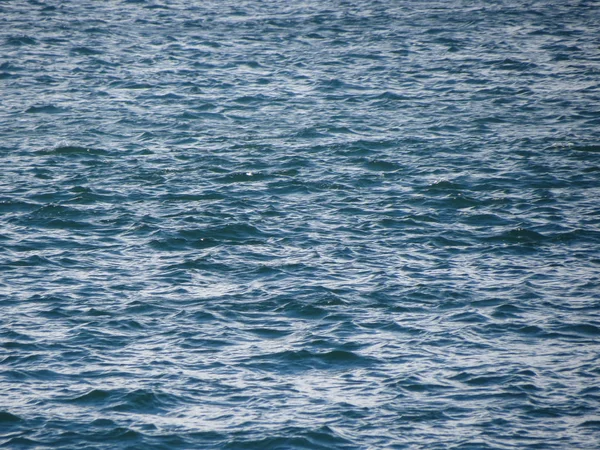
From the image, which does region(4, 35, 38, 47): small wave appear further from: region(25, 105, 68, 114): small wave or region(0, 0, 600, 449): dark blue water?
region(25, 105, 68, 114): small wave

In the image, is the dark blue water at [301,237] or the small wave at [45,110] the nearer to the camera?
the dark blue water at [301,237]

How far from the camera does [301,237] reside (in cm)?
3634

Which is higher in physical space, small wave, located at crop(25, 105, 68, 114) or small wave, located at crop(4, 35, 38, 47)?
small wave, located at crop(4, 35, 38, 47)

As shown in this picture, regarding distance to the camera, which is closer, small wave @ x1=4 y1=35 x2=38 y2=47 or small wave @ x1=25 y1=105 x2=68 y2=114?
small wave @ x1=25 y1=105 x2=68 y2=114

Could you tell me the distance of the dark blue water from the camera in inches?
999

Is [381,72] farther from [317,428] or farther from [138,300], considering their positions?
[317,428]

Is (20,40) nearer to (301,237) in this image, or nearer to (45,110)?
(45,110)

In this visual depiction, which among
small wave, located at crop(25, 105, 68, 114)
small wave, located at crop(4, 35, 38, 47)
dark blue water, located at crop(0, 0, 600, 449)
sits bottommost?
dark blue water, located at crop(0, 0, 600, 449)

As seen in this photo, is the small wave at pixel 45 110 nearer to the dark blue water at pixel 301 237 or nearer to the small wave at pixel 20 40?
the dark blue water at pixel 301 237

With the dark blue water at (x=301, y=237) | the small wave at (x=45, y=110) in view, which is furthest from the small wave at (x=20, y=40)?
the small wave at (x=45, y=110)

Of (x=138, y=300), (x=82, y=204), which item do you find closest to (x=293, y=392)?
(x=138, y=300)

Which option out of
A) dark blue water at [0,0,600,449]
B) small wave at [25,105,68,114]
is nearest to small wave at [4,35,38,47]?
dark blue water at [0,0,600,449]

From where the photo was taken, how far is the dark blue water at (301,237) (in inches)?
999

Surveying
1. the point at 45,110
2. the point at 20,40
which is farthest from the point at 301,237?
the point at 20,40
